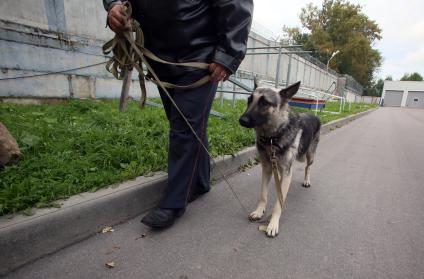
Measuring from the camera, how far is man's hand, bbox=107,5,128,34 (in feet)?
6.49

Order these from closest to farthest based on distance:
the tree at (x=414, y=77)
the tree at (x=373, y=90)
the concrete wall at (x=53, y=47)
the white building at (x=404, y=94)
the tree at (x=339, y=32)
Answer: the concrete wall at (x=53, y=47), the tree at (x=339, y=32), the white building at (x=404, y=94), the tree at (x=373, y=90), the tree at (x=414, y=77)

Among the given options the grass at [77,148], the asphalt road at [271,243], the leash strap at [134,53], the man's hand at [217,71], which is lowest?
the asphalt road at [271,243]

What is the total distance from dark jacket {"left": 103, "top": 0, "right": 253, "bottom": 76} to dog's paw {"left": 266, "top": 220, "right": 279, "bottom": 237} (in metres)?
1.39

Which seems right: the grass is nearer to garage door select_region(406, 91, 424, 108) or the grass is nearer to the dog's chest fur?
the dog's chest fur

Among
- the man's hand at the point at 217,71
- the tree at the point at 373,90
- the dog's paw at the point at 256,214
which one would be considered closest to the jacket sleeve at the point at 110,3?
the man's hand at the point at 217,71

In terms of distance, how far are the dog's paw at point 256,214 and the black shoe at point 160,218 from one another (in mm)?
722

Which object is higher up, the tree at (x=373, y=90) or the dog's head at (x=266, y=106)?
the tree at (x=373, y=90)

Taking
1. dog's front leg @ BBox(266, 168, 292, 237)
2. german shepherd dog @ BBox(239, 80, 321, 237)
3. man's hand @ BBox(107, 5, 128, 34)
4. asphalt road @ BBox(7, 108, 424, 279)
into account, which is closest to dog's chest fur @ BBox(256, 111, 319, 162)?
german shepherd dog @ BBox(239, 80, 321, 237)

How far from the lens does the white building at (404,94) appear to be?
59188 millimetres

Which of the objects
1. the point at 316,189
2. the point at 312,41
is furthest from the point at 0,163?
the point at 312,41

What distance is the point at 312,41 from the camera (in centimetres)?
4069

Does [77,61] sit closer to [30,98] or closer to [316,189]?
[30,98]

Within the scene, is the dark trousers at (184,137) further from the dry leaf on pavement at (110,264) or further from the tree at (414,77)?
the tree at (414,77)

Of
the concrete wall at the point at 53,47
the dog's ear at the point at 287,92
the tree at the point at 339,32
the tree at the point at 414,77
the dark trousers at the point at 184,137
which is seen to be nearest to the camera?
the dark trousers at the point at 184,137
